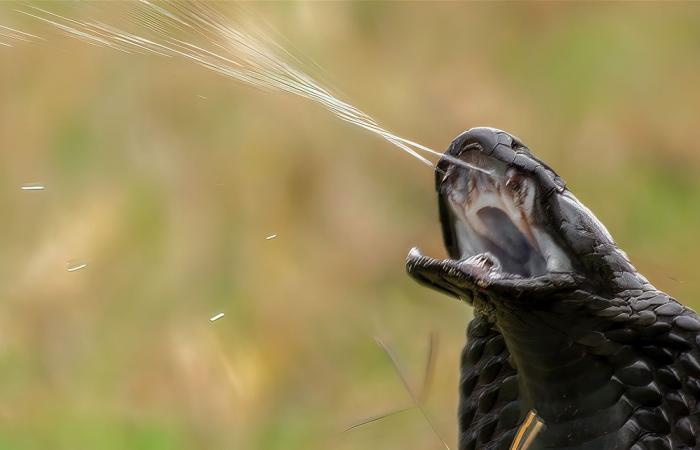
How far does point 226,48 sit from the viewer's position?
4.85 ft

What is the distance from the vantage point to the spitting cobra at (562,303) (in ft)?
4.50

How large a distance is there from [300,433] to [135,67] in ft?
3.75

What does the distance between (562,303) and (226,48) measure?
0.45 meters

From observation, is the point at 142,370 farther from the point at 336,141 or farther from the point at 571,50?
the point at 571,50

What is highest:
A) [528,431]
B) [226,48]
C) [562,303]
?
[226,48]

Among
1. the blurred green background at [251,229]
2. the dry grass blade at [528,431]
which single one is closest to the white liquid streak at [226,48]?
the dry grass blade at [528,431]

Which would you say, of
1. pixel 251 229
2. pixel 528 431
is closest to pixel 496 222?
pixel 528 431

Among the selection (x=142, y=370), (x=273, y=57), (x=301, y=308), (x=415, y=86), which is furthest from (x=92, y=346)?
(x=273, y=57)

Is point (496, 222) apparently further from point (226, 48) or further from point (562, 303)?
point (226, 48)

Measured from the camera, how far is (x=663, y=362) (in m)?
1.46

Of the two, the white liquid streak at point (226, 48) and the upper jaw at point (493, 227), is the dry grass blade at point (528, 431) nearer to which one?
the upper jaw at point (493, 227)

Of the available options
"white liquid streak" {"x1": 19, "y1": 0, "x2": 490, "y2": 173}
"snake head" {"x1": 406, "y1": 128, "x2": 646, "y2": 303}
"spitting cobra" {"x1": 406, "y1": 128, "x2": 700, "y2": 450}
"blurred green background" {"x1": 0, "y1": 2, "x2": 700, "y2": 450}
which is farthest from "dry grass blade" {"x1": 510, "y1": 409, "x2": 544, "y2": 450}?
"blurred green background" {"x1": 0, "y1": 2, "x2": 700, "y2": 450}

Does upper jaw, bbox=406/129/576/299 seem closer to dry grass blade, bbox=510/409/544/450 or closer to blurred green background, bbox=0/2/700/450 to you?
dry grass blade, bbox=510/409/544/450

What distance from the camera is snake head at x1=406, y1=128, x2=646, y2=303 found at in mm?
1353
